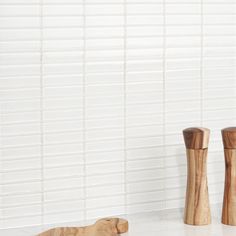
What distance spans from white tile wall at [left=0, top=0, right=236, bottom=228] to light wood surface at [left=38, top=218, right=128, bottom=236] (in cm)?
10

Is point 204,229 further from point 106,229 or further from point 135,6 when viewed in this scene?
point 135,6

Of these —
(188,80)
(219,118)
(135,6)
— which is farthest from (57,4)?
(219,118)

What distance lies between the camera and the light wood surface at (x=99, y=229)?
5.11 feet

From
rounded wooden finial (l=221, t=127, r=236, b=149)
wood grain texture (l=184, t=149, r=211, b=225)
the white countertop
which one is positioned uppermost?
rounded wooden finial (l=221, t=127, r=236, b=149)

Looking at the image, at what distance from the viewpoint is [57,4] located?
63.1 inches

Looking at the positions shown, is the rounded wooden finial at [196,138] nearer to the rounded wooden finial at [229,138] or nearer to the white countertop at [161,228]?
the rounded wooden finial at [229,138]

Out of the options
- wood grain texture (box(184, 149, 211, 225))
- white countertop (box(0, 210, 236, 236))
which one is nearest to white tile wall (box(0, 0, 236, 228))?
white countertop (box(0, 210, 236, 236))

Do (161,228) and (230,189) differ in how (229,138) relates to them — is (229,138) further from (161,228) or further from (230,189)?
(161,228)

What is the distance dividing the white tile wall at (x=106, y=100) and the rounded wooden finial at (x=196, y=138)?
151 mm

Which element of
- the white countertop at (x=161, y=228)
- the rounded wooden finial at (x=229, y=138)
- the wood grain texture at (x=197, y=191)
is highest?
the rounded wooden finial at (x=229, y=138)

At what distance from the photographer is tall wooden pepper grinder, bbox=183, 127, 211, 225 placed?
1610 mm

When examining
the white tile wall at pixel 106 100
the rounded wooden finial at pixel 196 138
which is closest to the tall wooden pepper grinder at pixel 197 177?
the rounded wooden finial at pixel 196 138

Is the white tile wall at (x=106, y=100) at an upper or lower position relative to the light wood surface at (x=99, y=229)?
upper

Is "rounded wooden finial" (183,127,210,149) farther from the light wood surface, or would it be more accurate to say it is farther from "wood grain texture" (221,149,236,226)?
the light wood surface
